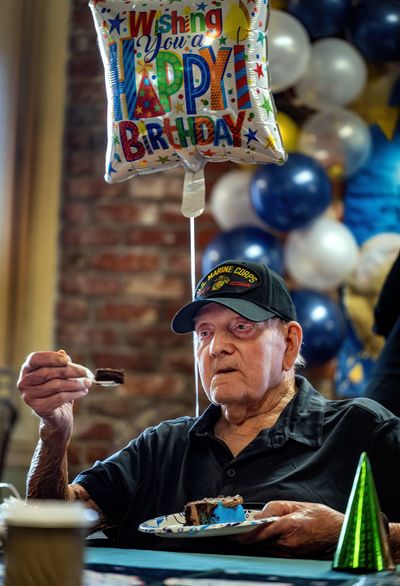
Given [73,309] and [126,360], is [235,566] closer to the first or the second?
[126,360]

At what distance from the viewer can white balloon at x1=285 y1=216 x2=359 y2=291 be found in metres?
3.43

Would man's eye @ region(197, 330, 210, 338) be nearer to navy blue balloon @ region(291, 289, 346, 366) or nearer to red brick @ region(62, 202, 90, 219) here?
navy blue balloon @ region(291, 289, 346, 366)

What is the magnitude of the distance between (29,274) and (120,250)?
1.24ft

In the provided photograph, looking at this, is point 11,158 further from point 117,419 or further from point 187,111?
point 187,111

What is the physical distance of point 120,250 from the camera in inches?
156

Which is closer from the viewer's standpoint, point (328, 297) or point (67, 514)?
point (67, 514)

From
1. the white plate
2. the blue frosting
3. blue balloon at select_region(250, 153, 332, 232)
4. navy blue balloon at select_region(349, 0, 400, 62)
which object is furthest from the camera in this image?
navy blue balloon at select_region(349, 0, 400, 62)

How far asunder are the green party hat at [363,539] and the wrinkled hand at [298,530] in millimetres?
225

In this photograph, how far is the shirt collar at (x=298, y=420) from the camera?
6.67ft

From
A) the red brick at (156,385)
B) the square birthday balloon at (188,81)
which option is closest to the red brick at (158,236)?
the red brick at (156,385)

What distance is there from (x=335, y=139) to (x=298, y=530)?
6.55 feet

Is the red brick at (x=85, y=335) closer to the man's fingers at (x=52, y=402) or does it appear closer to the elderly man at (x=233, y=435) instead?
the elderly man at (x=233, y=435)

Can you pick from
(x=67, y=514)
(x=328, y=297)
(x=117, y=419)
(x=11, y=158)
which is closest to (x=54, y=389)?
(x=67, y=514)

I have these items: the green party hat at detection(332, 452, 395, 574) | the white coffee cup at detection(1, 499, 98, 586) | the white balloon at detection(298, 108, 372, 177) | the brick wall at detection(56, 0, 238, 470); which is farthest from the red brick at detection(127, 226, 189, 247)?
the white coffee cup at detection(1, 499, 98, 586)
